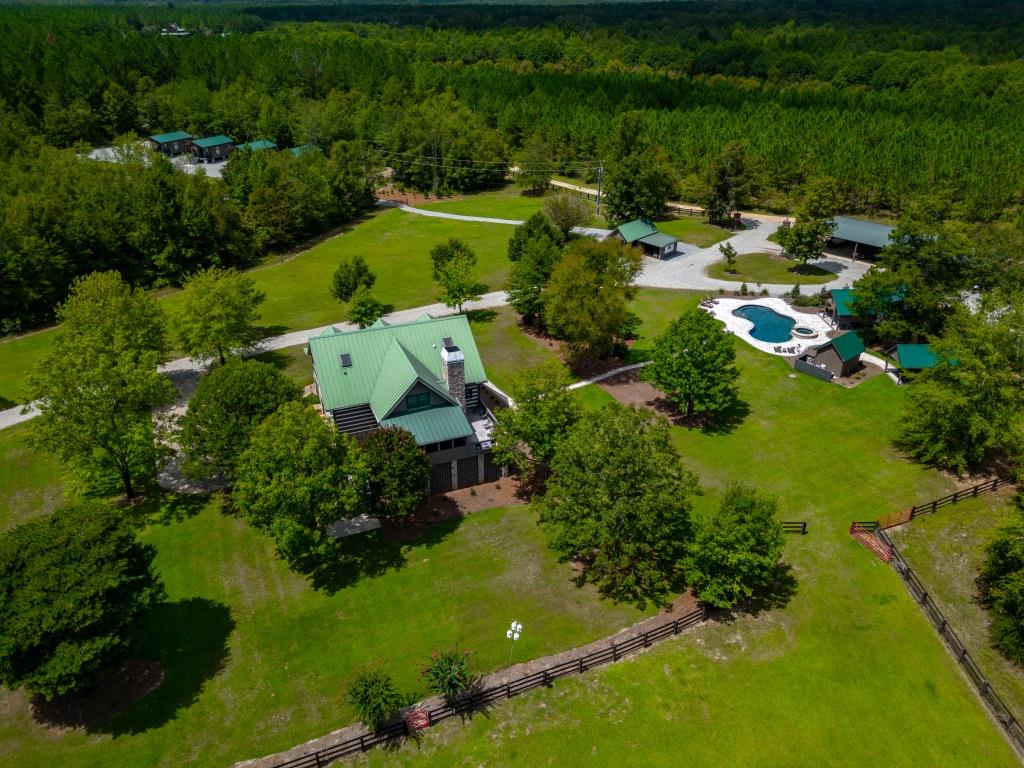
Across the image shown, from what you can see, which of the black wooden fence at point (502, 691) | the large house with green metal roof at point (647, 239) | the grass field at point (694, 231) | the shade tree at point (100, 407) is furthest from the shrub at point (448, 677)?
the grass field at point (694, 231)

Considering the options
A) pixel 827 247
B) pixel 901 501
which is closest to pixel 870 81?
pixel 827 247

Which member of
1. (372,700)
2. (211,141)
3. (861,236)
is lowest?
(211,141)

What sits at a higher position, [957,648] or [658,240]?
[957,648]

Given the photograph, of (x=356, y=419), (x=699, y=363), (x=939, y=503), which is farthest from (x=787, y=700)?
A: (x=356, y=419)

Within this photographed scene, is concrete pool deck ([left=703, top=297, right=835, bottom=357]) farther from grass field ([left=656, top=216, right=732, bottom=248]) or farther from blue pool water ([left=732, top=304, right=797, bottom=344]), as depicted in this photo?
grass field ([left=656, top=216, right=732, bottom=248])

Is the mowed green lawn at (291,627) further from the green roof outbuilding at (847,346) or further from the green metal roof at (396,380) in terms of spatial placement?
the green roof outbuilding at (847,346)

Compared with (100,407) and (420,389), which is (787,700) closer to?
(420,389)
